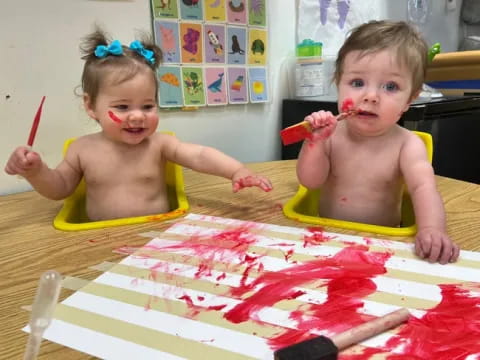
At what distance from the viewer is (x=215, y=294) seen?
1.49ft

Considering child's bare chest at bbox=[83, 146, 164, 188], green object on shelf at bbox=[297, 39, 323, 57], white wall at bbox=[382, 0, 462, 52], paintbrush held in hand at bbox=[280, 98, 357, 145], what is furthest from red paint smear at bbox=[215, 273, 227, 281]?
white wall at bbox=[382, 0, 462, 52]

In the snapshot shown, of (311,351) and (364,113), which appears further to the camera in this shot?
(364,113)

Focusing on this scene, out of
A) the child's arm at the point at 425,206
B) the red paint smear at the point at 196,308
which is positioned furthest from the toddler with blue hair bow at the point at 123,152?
the red paint smear at the point at 196,308

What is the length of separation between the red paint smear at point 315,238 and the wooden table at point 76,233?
0.11 ft

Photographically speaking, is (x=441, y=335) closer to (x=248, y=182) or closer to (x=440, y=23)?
(x=248, y=182)

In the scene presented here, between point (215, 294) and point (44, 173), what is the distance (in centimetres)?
41

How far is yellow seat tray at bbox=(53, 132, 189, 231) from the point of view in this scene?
0.68 metres

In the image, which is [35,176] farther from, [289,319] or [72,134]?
[289,319]

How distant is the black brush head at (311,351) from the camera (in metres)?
0.31

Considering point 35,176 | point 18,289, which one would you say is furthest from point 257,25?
point 18,289

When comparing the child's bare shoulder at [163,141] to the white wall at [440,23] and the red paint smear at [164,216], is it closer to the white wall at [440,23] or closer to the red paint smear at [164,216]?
the red paint smear at [164,216]

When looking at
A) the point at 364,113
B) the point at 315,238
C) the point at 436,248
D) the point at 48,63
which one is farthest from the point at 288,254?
the point at 48,63

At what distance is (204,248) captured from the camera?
58cm

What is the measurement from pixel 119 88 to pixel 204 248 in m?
0.32
